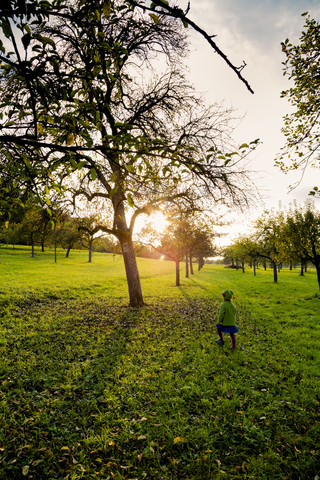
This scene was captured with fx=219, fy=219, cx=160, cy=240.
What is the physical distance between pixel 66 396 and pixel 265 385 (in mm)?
5082

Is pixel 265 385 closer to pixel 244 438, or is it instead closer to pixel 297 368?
pixel 297 368

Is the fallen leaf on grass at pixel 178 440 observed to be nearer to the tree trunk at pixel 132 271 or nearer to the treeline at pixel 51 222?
the treeline at pixel 51 222

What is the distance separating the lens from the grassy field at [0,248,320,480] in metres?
3.69

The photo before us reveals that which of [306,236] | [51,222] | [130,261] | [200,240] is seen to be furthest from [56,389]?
[200,240]

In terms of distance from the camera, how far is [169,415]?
4777 mm

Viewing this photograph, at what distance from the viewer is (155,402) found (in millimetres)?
5156

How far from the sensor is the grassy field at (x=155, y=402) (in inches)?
145

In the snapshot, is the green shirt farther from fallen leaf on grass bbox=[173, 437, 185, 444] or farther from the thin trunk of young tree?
the thin trunk of young tree

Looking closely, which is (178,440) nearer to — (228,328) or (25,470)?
(25,470)

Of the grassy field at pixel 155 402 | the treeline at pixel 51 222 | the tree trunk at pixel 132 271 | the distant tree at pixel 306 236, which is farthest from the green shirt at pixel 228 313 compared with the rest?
the distant tree at pixel 306 236

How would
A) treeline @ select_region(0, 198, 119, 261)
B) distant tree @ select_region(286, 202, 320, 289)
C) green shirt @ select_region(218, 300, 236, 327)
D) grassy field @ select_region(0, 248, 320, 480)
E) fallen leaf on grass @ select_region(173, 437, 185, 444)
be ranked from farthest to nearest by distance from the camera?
distant tree @ select_region(286, 202, 320, 289)
green shirt @ select_region(218, 300, 236, 327)
treeline @ select_region(0, 198, 119, 261)
fallen leaf on grass @ select_region(173, 437, 185, 444)
grassy field @ select_region(0, 248, 320, 480)

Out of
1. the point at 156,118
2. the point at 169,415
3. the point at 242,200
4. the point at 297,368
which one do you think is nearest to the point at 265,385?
the point at 297,368

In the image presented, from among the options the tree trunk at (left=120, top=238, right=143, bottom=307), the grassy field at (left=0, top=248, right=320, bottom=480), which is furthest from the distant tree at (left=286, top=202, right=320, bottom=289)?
the tree trunk at (left=120, top=238, right=143, bottom=307)

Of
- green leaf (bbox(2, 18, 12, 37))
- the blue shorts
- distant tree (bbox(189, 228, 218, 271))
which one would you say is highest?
green leaf (bbox(2, 18, 12, 37))
